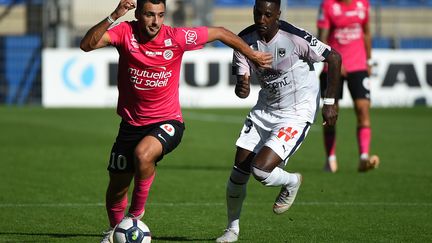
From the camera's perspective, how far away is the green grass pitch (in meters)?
9.10

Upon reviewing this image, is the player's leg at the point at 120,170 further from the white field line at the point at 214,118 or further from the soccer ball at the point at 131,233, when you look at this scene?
the white field line at the point at 214,118

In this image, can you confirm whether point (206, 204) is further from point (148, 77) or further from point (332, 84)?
point (148, 77)

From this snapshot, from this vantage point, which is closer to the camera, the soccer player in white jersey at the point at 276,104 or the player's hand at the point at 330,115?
the soccer player in white jersey at the point at 276,104

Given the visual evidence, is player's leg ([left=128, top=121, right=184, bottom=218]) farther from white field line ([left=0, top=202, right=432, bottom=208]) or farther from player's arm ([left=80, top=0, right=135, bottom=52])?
white field line ([left=0, top=202, right=432, bottom=208])

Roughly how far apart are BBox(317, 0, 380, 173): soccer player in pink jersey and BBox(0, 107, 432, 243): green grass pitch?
62 centimetres

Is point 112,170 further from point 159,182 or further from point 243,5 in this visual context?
point 243,5

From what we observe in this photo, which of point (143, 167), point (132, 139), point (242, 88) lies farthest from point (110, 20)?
point (242, 88)

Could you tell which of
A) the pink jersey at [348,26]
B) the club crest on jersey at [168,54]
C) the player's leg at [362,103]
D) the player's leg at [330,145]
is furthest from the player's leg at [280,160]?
the pink jersey at [348,26]

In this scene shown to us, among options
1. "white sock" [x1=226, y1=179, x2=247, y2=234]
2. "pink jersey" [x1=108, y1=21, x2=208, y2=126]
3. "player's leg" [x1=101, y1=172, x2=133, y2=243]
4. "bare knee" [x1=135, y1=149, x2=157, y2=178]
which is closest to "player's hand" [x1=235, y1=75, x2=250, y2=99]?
"pink jersey" [x1=108, y1=21, x2=208, y2=126]

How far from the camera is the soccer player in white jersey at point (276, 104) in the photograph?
28.0ft

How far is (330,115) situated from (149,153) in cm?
166

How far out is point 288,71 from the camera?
8.91 meters

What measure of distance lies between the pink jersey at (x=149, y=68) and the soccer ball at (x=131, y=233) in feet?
3.17

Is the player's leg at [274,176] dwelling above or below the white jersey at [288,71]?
below
